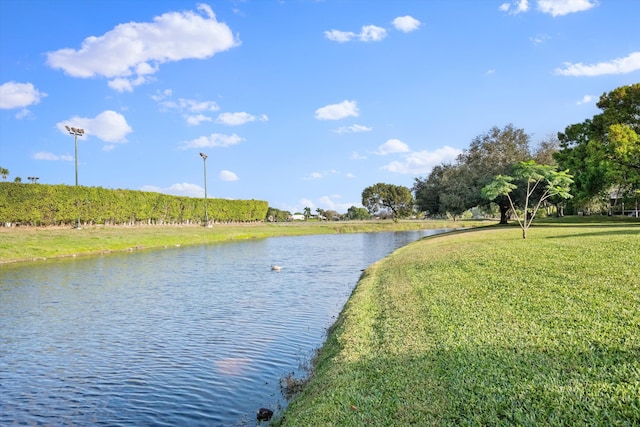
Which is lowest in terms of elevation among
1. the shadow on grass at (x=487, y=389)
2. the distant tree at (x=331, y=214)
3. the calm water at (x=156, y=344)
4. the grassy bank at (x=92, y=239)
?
the calm water at (x=156, y=344)

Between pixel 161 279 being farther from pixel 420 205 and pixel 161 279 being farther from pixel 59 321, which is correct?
pixel 420 205

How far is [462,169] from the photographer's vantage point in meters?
52.8

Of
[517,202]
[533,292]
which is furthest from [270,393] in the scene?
[517,202]

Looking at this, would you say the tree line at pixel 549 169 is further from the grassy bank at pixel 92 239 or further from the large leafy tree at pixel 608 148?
the grassy bank at pixel 92 239

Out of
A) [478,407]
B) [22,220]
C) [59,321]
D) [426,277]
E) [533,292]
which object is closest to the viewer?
[478,407]

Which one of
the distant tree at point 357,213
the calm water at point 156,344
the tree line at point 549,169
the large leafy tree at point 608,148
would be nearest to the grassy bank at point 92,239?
the calm water at point 156,344

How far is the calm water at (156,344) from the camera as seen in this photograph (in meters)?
7.86

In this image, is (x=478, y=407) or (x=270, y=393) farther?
(x=270, y=393)

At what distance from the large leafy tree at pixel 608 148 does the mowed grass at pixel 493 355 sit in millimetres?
25505

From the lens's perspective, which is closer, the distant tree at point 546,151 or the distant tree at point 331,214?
the distant tree at point 546,151

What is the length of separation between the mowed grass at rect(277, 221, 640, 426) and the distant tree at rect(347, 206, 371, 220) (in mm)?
130289

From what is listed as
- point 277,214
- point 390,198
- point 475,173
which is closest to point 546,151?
point 475,173

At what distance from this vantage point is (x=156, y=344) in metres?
11.5

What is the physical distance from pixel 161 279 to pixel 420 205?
40974 millimetres
